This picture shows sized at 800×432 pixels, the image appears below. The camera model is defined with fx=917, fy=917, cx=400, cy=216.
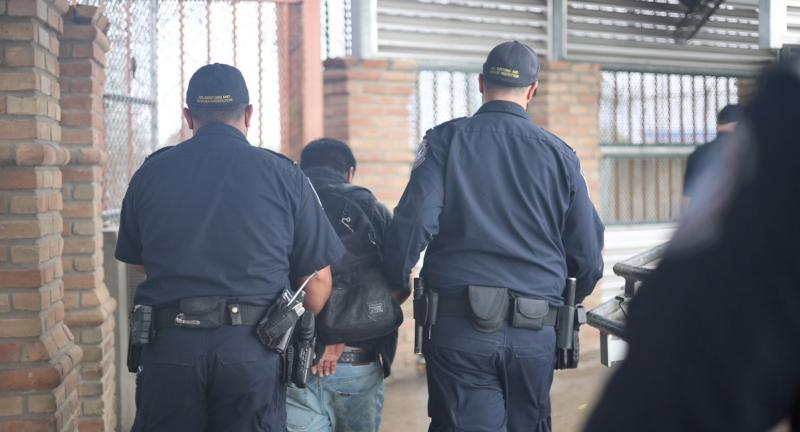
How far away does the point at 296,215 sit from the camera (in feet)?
10.3

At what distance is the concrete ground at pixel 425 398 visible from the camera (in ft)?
18.8

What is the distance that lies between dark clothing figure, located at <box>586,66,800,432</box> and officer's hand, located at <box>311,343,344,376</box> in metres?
2.80

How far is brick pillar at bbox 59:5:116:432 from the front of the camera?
14.4ft

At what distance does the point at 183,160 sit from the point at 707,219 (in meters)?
2.51

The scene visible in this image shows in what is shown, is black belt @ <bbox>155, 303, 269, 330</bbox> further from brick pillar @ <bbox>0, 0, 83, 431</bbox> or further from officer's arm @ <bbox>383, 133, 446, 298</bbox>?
brick pillar @ <bbox>0, 0, 83, 431</bbox>

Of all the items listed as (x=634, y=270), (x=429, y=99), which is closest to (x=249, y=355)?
(x=634, y=270)

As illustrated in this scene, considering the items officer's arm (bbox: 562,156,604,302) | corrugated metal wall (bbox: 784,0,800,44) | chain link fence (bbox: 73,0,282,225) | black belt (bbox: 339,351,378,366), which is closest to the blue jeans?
black belt (bbox: 339,351,378,366)

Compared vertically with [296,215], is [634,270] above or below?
below

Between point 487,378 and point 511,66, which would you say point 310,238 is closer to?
point 487,378

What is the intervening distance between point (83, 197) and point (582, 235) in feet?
7.90

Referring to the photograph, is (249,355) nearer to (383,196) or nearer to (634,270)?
(634,270)

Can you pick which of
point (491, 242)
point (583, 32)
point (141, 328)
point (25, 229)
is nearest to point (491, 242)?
point (491, 242)

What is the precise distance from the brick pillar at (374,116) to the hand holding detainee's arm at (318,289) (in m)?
3.12

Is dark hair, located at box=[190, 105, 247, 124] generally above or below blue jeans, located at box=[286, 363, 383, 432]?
above
